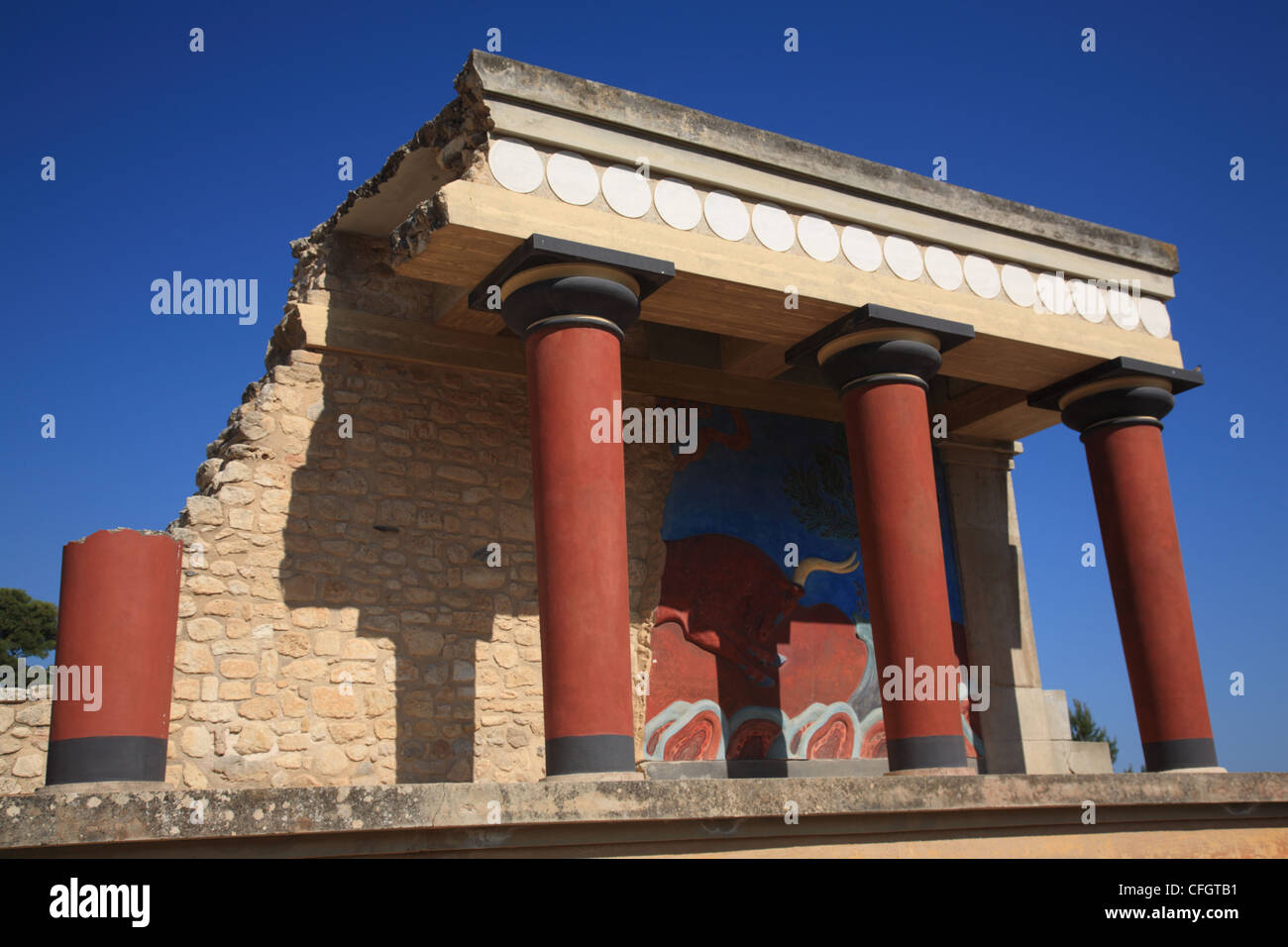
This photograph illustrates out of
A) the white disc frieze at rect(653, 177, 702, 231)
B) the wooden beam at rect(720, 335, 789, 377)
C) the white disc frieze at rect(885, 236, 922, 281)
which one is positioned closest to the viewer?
the white disc frieze at rect(653, 177, 702, 231)

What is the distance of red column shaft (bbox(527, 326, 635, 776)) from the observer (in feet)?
20.4

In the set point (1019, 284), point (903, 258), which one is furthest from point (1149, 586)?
point (903, 258)

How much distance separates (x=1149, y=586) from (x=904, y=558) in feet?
8.86

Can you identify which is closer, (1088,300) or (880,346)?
(880,346)

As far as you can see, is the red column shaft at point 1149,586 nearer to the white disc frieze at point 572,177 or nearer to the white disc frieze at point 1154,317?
the white disc frieze at point 1154,317

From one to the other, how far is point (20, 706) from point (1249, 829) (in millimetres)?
7099

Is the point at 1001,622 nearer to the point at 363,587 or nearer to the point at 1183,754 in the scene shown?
the point at 1183,754

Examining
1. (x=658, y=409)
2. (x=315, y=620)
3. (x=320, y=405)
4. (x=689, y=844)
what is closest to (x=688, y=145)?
(x=658, y=409)

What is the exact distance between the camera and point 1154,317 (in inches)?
389

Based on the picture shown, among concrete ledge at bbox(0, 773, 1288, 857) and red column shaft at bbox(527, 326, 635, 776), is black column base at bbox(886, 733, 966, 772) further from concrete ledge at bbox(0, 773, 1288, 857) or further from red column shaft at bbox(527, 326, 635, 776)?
red column shaft at bbox(527, 326, 635, 776)

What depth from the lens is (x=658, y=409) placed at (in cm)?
960

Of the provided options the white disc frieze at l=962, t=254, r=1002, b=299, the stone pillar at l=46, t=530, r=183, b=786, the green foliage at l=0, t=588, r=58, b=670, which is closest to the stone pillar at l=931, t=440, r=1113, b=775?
the white disc frieze at l=962, t=254, r=1002, b=299

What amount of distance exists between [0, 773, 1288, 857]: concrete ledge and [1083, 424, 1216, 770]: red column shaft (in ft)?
7.61

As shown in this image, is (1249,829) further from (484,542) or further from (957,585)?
(484,542)
